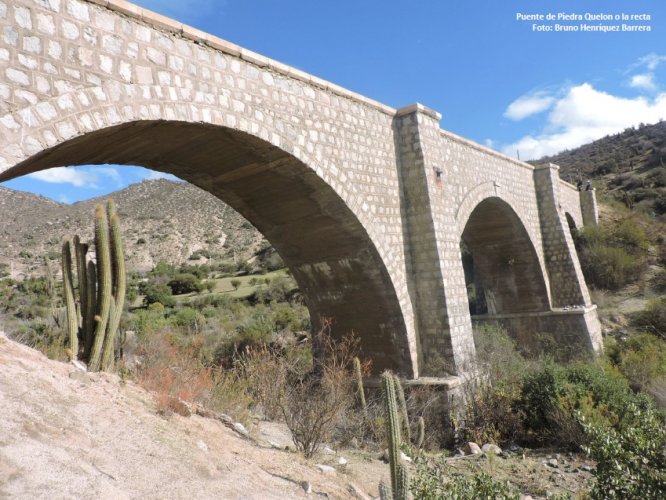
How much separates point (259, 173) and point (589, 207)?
64.6 ft

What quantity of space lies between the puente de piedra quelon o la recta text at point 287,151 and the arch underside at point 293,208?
0.08 feet

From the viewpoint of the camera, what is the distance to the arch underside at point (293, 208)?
5.37 m

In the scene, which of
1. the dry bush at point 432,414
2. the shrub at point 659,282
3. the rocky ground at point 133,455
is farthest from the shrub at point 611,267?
the rocky ground at point 133,455

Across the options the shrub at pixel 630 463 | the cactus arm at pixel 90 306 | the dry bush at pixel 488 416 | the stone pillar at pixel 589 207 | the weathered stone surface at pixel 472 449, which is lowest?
the weathered stone surface at pixel 472 449

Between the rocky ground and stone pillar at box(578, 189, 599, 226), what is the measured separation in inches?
715

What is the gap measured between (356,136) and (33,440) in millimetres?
5794

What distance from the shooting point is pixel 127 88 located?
4.50 meters

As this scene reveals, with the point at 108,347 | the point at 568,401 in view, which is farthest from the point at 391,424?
the point at 568,401

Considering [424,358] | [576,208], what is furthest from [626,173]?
[424,358]

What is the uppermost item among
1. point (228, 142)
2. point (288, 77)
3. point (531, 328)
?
point (288, 77)

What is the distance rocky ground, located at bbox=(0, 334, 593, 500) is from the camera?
3.15 m

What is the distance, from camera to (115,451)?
3732 millimetres

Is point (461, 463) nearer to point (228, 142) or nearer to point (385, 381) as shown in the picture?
point (385, 381)

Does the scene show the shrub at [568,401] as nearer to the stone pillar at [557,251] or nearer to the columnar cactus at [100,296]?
the columnar cactus at [100,296]
